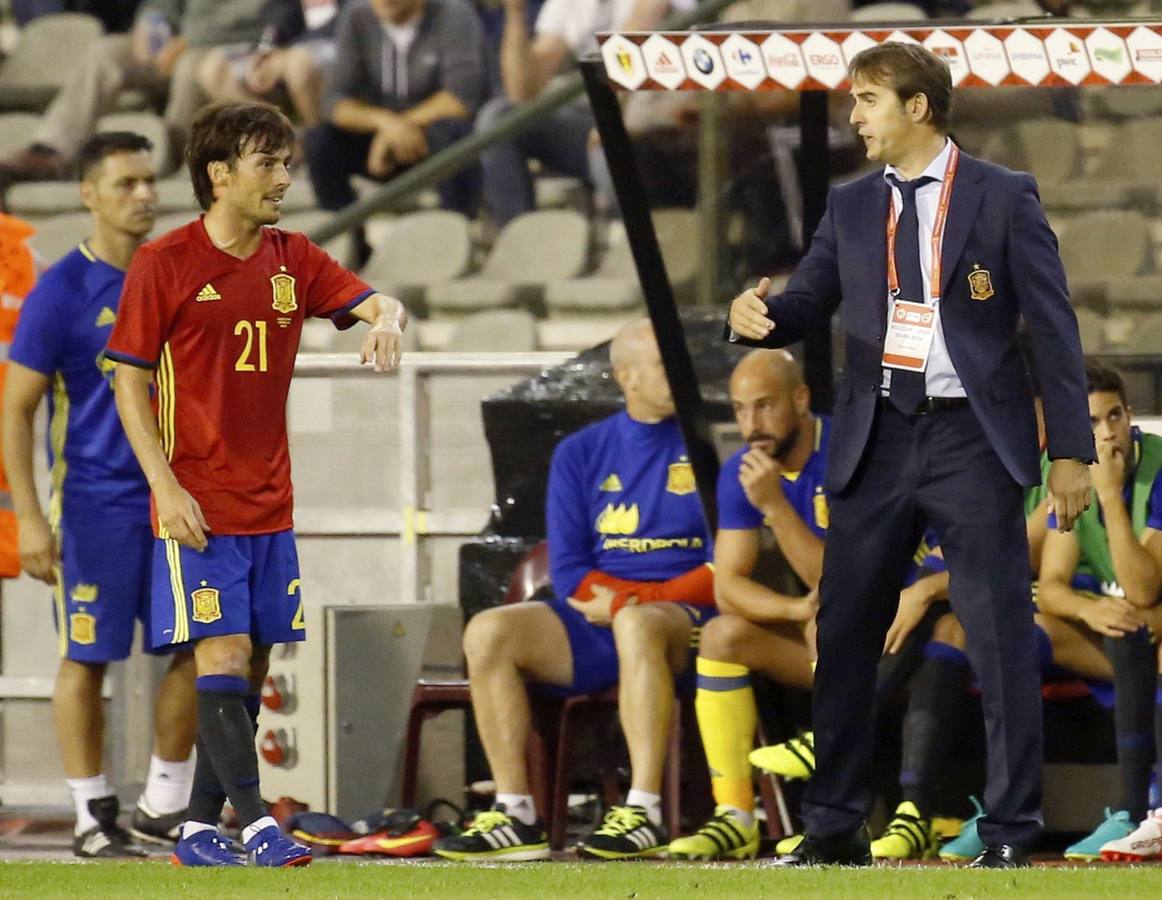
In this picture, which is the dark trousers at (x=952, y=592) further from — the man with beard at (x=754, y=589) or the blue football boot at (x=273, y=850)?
the blue football boot at (x=273, y=850)

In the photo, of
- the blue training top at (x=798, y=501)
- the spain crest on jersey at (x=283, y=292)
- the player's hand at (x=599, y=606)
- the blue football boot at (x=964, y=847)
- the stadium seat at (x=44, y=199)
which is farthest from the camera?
the stadium seat at (x=44, y=199)

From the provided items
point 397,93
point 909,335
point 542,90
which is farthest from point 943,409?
point 397,93

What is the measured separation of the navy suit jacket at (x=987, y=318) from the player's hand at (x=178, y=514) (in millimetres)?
1297

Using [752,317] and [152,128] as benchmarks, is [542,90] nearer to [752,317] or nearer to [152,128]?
[152,128]

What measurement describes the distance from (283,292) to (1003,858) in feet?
6.73

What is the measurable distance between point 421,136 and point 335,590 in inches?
136

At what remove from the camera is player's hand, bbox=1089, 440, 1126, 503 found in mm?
6000

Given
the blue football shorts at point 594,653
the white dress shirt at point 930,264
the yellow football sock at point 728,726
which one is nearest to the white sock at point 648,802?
the yellow football sock at point 728,726

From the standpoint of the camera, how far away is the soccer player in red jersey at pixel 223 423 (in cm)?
515

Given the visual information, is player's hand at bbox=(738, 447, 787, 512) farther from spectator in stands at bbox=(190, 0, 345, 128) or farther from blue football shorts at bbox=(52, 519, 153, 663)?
spectator in stands at bbox=(190, 0, 345, 128)

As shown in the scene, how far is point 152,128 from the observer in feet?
38.9

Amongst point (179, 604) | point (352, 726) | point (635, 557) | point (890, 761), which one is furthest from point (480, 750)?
point (179, 604)

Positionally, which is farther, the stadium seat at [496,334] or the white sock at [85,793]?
the stadium seat at [496,334]

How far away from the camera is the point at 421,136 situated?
34.9 ft
